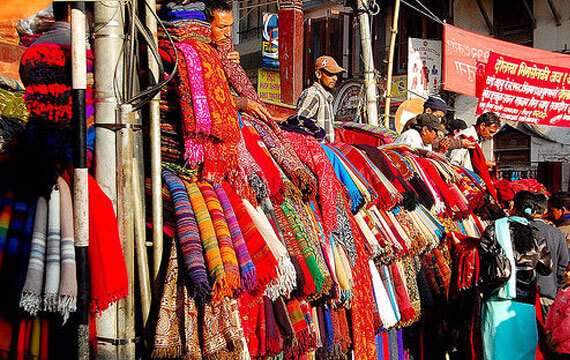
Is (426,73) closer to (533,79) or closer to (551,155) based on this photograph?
(551,155)

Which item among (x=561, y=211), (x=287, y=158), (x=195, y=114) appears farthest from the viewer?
(x=561, y=211)

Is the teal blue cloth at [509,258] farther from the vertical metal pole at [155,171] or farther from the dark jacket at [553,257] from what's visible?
the vertical metal pole at [155,171]

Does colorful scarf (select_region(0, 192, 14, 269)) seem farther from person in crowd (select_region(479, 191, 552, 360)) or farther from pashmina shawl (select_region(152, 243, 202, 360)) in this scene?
person in crowd (select_region(479, 191, 552, 360))

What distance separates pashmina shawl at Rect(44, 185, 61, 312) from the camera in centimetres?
304

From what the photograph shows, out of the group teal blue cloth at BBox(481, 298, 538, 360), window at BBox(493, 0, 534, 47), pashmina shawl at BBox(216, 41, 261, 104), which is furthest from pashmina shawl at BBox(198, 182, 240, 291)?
window at BBox(493, 0, 534, 47)

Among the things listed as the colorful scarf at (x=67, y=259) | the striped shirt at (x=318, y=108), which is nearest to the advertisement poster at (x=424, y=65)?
the striped shirt at (x=318, y=108)

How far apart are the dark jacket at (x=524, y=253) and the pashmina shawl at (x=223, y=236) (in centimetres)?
277

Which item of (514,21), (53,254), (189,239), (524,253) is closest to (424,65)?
(514,21)

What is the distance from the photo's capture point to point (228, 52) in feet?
14.7

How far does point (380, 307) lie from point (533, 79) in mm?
7832

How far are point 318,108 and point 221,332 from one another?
3.05 m

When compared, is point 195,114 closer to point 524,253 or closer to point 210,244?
point 210,244

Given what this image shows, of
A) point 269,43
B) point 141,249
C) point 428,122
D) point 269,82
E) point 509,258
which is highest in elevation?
point 269,43

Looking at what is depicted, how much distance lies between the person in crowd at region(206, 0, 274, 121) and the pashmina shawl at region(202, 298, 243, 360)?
1.24 metres
